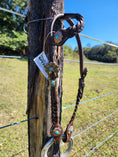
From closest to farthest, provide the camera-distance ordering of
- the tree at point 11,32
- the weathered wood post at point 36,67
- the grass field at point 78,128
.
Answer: the weathered wood post at point 36,67
the grass field at point 78,128
the tree at point 11,32

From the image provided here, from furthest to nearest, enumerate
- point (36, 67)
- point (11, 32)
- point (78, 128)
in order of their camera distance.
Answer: point (11, 32)
point (78, 128)
point (36, 67)

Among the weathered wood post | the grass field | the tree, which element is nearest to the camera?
the weathered wood post

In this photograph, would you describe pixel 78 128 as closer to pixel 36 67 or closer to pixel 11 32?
pixel 36 67

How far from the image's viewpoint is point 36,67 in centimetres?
→ 67

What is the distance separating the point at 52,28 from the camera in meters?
0.57

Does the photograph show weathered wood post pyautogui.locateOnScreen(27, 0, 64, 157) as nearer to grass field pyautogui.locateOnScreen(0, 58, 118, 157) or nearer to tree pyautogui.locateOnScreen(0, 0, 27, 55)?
grass field pyautogui.locateOnScreen(0, 58, 118, 157)

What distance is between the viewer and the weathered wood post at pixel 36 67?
60cm

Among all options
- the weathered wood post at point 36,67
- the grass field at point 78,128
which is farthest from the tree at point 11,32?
the weathered wood post at point 36,67

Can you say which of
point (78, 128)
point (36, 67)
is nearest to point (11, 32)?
point (78, 128)

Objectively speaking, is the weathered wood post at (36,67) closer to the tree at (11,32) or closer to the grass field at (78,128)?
the grass field at (78,128)

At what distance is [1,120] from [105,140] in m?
1.88

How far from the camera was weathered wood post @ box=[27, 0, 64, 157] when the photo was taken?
1.98 ft

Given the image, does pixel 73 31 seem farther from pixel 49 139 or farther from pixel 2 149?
pixel 2 149

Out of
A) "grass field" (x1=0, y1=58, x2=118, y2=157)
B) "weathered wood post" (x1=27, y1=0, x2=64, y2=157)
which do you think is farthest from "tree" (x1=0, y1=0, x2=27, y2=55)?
"weathered wood post" (x1=27, y1=0, x2=64, y2=157)
